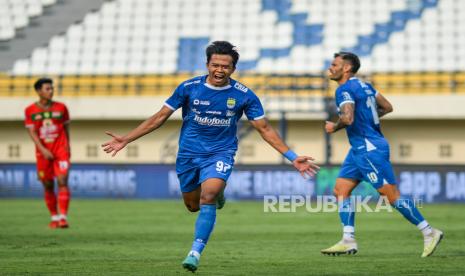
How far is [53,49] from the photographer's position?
32.6 metres

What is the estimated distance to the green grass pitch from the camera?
920 centimetres

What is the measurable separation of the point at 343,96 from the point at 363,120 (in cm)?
41

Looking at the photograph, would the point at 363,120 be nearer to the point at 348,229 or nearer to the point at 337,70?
the point at 337,70

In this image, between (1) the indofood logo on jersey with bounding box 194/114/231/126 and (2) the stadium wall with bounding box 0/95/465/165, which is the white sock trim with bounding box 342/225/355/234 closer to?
(1) the indofood logo on jersey with bounding box 194/114/231/126

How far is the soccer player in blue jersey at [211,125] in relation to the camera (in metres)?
8.95

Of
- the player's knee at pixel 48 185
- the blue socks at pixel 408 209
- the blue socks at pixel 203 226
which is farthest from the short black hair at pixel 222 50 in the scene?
the player's knee at pixel 48 185

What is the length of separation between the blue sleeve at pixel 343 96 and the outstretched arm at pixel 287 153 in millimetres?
1821

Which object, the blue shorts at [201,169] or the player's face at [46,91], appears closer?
the blue shorts at [201,169]

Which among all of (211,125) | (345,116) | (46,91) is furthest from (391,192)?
(46,91)

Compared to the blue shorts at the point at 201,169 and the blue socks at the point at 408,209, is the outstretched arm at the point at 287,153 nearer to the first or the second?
the blue shorts at the point at 201,169

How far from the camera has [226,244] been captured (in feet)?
40.2

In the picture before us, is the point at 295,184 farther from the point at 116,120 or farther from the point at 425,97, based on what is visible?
the point at 116,120

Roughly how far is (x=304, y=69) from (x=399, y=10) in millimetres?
3630

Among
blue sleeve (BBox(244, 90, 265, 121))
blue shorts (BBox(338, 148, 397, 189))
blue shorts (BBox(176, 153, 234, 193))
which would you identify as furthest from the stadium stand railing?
blue sleeve (BBox(244, 90, 265, 121))
